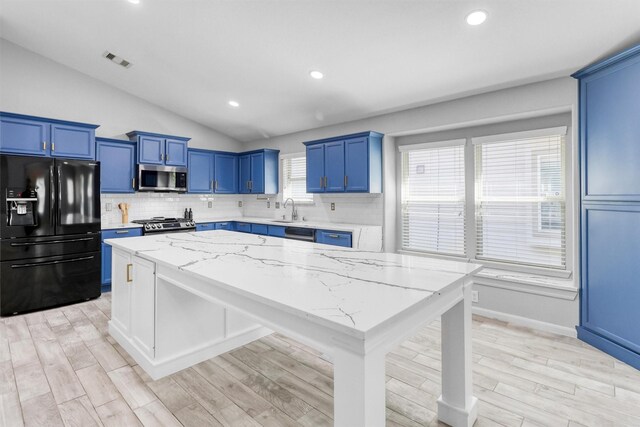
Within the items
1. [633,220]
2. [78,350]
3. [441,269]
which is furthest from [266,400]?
[633,220]

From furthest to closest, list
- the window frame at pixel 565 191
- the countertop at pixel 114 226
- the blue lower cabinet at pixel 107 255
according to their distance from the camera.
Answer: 1. the countertop at pixel 114 226
2. the blue lower cabinet at pixel 107 255
3. the window frame at pixel 565 191

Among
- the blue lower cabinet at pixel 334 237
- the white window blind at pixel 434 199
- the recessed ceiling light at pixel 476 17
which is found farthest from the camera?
the blue lower cabinet at pixel 334 237

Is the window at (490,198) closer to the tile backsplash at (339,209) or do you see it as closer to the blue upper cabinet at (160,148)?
the tile backsplash at (339,209)

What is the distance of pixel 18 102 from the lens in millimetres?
4367

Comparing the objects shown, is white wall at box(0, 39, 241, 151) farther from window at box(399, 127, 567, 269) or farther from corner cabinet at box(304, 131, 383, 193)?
window at box(399, 127, 567, 269)

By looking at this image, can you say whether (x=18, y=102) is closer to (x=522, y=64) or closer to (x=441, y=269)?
(x=441, y=269)

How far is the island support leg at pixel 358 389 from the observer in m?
1.07

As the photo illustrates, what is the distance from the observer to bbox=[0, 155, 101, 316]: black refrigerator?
3.61 meters

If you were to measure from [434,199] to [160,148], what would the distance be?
13.8ft

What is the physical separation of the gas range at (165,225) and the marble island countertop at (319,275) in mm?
2230

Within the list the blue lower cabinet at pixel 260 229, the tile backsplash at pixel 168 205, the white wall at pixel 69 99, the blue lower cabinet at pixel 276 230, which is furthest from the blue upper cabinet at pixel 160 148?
the blue lower cabinet at pixel 276 230

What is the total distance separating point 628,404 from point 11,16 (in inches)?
264

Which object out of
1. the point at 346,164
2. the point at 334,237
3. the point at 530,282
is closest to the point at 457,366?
the point at 530,282

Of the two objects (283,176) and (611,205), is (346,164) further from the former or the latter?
(611,205)
